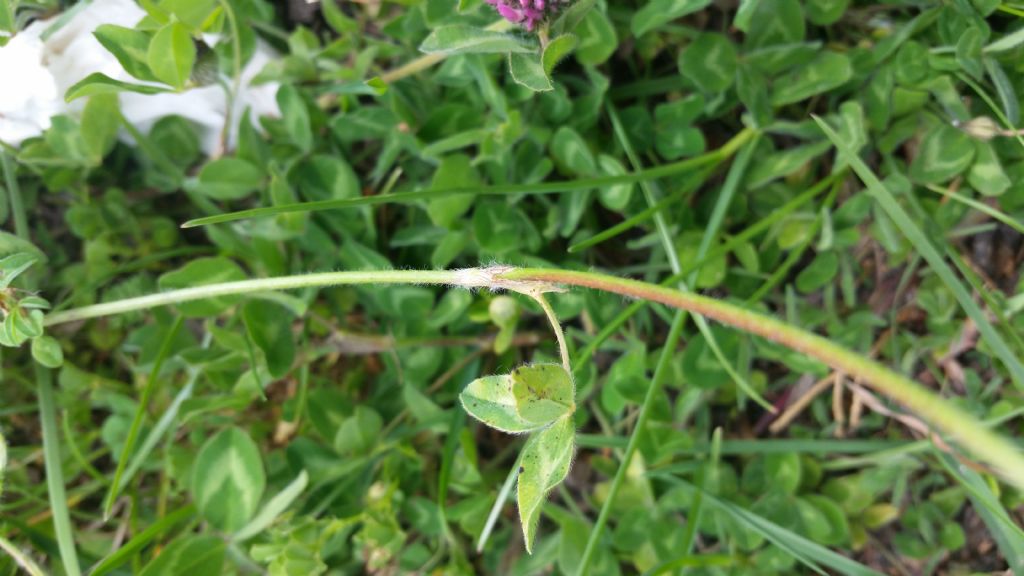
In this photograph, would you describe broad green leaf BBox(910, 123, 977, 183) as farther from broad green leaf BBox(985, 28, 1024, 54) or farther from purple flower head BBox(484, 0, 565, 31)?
purple flower head BBox(484, 0, 565, 31)

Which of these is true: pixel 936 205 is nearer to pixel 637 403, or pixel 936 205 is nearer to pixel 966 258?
pixel 966 258

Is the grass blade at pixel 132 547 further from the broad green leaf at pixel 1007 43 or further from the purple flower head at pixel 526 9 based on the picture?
the broad green leaf at pixel 1007 43

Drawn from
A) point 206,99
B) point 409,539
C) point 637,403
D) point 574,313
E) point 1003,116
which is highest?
point 206,99

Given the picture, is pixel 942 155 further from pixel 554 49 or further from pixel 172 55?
pixel 172 55

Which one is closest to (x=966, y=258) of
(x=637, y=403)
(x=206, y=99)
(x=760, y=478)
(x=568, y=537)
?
(x=760, y=478)

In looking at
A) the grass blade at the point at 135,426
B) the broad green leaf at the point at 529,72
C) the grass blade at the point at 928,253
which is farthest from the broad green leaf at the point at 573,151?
the grass blade at the point at 135,426

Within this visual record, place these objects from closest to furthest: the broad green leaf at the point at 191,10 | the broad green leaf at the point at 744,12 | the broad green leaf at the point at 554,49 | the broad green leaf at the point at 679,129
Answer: the broad green leaf at the point at 554,49, the broad green leaf at the point at 744,12, the broad green leaf at the point at 191,10, the broad green leaf at the point at 679,129

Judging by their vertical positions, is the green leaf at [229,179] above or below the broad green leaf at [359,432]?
above
